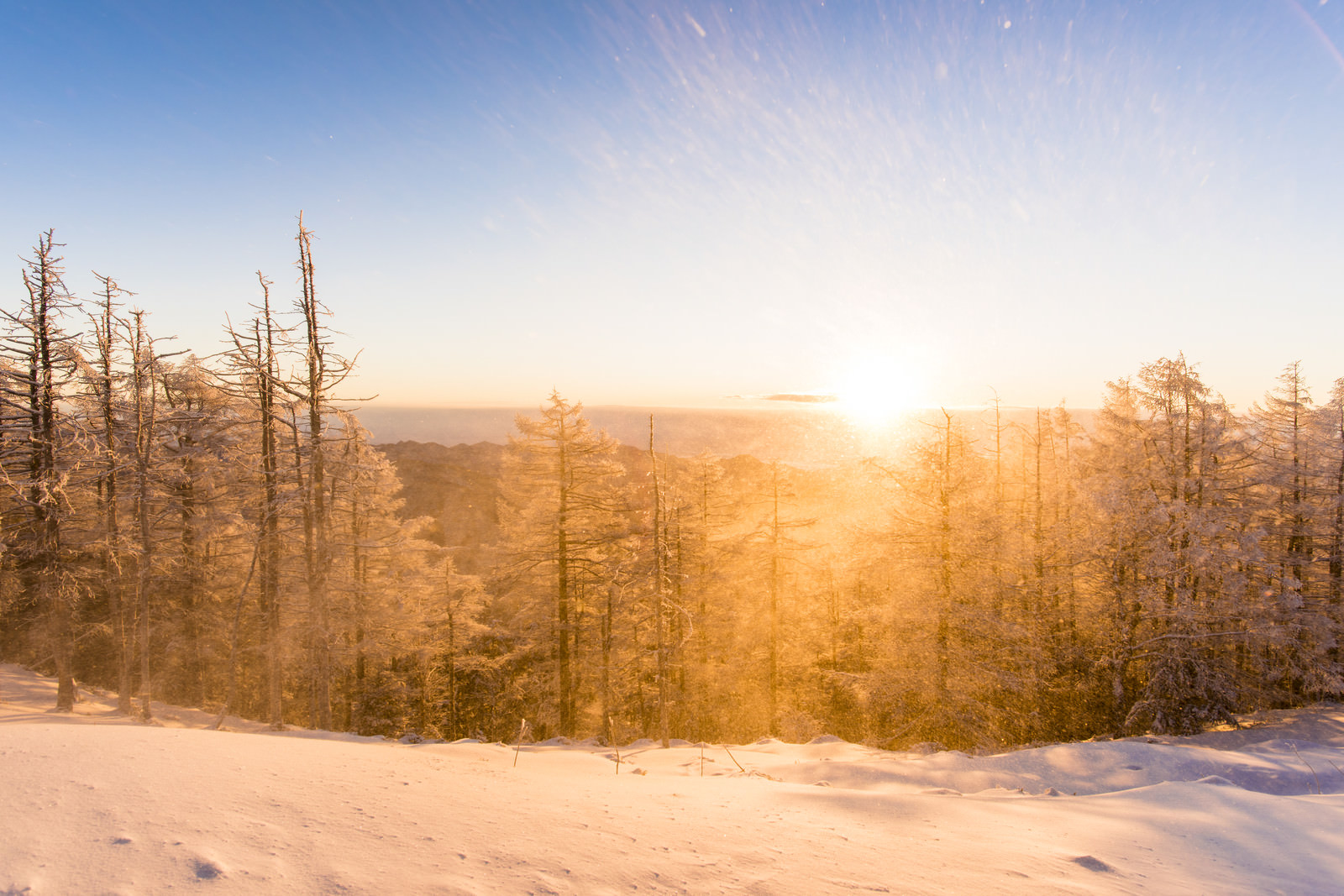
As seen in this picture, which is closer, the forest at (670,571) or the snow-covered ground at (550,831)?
the snow-covered ground at (550,831)

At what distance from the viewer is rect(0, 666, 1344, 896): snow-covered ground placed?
2.91m

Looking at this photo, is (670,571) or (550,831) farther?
(670,571)

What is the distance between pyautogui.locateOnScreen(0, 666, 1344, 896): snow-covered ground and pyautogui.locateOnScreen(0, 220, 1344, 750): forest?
8.28 meters

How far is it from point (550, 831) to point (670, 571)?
44.5 feet

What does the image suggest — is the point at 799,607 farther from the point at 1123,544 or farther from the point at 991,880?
the point at 991,880

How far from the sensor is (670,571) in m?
17.3

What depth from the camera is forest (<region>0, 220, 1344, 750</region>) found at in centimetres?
1515

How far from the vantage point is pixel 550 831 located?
150 inches

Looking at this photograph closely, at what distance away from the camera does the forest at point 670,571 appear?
1515 cm

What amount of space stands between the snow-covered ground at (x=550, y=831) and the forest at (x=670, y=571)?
8.28 metres

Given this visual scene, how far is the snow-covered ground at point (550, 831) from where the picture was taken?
9.54 ft

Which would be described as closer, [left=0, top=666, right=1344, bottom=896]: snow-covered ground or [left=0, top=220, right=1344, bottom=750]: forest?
[left=0, top=666, right=1344, bottom=896]: snow-covered ground

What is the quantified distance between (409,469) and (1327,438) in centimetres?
6875

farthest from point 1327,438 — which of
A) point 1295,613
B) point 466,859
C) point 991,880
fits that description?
point 466,859
